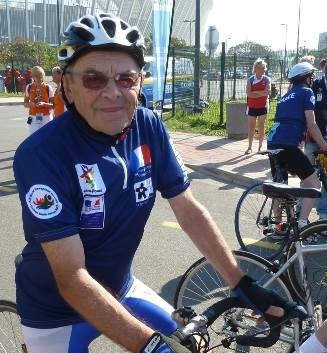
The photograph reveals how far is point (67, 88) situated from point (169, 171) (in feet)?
1.80

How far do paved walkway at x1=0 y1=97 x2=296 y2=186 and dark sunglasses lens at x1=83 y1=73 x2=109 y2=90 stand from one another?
21.5 feet

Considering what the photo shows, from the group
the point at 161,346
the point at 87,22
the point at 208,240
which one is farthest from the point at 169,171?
the point at 161,346

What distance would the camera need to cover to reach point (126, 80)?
1858mm

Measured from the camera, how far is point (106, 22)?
1.91 meters

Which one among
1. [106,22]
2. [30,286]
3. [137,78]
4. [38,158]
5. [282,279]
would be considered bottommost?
[282,279]

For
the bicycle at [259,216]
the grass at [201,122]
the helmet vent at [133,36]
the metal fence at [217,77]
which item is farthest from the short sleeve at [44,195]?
the metal fence at [217,77]

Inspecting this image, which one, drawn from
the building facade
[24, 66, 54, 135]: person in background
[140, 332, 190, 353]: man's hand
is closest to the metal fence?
[24, 66, 54, 135]: person in background

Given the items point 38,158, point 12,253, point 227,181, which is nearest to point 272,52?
point 227,181

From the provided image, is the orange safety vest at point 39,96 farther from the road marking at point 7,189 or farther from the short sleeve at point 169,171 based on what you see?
the short sleeve at point 169,171

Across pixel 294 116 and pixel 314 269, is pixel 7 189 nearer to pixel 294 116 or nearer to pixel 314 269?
pixel 294 116

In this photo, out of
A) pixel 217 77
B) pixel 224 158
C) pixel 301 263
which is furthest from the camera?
pixel 217 77

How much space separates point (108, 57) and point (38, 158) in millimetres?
454

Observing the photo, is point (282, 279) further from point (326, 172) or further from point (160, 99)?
point (160, 99)

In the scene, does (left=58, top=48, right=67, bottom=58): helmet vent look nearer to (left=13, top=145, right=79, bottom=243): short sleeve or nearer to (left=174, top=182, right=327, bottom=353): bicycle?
(left=13, top=145, right=79, bottom=243): short sleeve
